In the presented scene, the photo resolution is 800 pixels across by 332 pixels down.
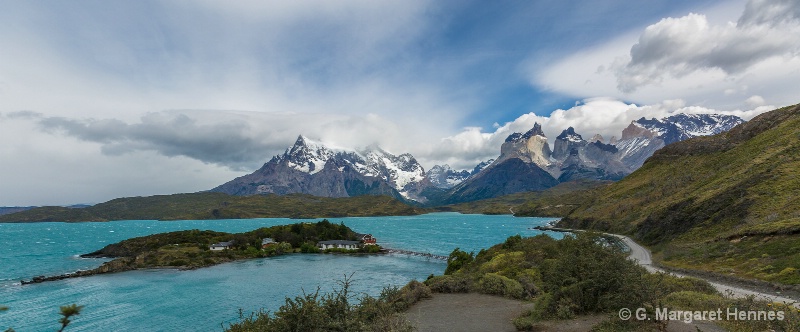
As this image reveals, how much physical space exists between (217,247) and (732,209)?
140m

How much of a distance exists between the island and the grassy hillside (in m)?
85.7

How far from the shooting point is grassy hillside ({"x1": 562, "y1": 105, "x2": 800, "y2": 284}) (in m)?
47.4

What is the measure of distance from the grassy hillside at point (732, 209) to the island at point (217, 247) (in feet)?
281

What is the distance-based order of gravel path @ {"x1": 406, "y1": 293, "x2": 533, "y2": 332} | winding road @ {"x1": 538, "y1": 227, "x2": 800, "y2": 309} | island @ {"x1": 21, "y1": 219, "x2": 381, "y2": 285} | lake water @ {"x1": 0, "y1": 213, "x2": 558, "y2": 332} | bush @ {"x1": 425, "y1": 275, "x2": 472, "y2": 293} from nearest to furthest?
gravel path @ {"x1": 406, "y1": 293, "x2": 533, "y2": 332} < winding road @ {"x1": 538, "y1": 227, "x2": 800, "y2": 309} < bush @ {"x1": 425, "y1": 275, "x2": 472, "y2": 293} < lake water @ {"x1": 0, "y1": 213, "x2": 558, "y2": 332} < island @ {"x1": 21, "y1": 219, "x2": 381, "y2": 285}

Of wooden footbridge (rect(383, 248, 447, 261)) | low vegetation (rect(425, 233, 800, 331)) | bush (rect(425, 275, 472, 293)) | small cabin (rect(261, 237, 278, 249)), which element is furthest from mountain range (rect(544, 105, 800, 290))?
small cabin (rect(261, 237, 278, 249))

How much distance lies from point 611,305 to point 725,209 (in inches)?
2667

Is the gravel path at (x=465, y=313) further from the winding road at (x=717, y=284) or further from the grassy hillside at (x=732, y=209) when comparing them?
the grassy hillside at (x=732, y=209)

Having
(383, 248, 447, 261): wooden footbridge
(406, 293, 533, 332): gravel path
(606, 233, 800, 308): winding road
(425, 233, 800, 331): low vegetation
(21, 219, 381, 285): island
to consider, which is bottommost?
(383, 248, 447, 261): wooden footbridge

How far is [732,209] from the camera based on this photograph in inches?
2657

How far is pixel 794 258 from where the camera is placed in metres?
40.2

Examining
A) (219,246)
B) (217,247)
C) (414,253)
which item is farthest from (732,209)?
(217,247)

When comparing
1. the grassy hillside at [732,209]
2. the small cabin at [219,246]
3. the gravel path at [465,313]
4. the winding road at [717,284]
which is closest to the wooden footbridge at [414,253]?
the winding road at [717,284]

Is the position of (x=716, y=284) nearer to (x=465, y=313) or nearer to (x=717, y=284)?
(x=717, y=284)

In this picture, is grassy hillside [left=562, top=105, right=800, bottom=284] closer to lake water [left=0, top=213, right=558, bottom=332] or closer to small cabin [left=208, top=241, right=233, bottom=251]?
lake water [left=0, top=213, right=558, bottom=332]
